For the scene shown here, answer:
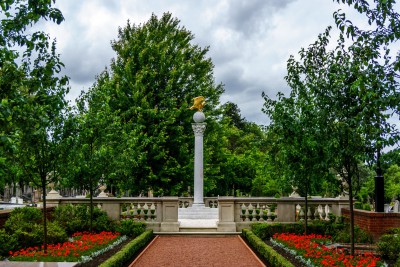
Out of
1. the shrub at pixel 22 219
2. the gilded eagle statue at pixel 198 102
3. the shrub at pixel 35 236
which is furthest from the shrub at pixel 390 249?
the gilded eagle statue at pixel 198 102

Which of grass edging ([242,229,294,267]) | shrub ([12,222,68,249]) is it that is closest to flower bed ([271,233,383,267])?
grass edging ([242,229,294,267])

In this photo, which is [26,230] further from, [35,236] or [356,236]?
[356,236]

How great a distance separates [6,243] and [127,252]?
11.1 feet

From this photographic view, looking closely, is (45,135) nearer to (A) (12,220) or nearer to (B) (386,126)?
(A) (12,220)

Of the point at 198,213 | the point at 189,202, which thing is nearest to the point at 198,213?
the point at 198,213

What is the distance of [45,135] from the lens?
43.4 ft

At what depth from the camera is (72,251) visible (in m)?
13.3

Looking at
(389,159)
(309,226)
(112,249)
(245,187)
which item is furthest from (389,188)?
(389,159)

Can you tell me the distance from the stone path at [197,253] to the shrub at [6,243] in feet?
11.3

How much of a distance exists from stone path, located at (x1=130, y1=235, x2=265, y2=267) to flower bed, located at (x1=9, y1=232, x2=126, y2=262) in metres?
1.18

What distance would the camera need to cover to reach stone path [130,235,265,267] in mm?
13954

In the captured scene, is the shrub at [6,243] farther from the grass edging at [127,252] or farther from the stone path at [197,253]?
the stone path at [197,253]

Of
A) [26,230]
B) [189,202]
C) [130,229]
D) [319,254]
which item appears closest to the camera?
[319,254]

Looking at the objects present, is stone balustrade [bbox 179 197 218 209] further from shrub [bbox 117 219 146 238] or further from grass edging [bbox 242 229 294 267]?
grass edging [bbox 242 229 294 267]
